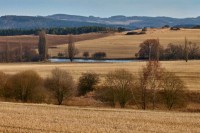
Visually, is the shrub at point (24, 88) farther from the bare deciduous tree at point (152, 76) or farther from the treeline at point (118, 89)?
the bare deciduous tree at point (152, 76)

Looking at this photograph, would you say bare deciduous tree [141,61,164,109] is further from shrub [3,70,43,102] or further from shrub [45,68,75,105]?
shrub [3,70,43,102]

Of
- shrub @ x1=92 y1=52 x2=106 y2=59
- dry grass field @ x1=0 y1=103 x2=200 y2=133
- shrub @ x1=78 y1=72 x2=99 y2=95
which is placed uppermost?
dry grass field @ x1=0 y1=103 x2=200 y2=133

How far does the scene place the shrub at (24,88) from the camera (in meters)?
54.8

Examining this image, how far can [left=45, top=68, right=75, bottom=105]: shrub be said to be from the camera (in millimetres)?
55625

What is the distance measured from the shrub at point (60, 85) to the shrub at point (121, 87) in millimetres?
5606

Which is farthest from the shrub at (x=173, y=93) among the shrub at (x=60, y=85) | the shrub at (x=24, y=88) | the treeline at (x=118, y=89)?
the shrub at (x=24, y=88)

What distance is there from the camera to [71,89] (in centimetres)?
5691

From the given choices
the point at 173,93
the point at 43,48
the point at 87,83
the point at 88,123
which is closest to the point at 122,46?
the point at 43,48

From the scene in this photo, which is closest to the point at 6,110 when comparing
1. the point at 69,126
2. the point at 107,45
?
the point at 69,126

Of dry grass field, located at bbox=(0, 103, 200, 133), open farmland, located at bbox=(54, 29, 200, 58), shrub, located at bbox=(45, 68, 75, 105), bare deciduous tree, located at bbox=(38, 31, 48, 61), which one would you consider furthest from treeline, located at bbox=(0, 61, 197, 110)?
open farmland, located at bbox=(54, 29, 200, 58)

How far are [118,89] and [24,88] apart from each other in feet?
41.4

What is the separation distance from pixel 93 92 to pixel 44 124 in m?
38.6

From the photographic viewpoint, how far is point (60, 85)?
5631 cm

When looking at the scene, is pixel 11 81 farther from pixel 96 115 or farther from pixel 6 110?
pixel 96 115
